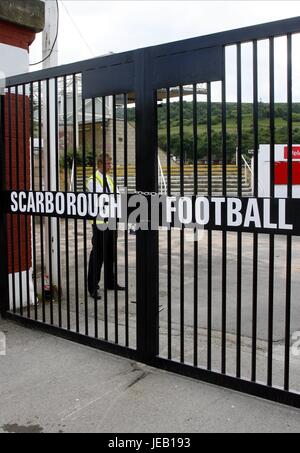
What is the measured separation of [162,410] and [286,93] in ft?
7.32

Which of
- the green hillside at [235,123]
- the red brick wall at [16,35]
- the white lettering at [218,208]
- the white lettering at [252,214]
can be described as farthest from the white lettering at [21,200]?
the white lettering at [252,214]

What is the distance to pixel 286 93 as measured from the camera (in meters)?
3.19

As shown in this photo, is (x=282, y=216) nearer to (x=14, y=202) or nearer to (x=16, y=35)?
(x=14, y=202)

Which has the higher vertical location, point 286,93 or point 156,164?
point 286,93

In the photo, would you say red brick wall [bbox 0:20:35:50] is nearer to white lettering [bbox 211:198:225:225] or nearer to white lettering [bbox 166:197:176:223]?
white lettering [bbox 166:197:176:223]

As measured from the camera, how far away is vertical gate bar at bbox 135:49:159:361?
153 inches

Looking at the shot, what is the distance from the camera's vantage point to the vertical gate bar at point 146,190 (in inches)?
153

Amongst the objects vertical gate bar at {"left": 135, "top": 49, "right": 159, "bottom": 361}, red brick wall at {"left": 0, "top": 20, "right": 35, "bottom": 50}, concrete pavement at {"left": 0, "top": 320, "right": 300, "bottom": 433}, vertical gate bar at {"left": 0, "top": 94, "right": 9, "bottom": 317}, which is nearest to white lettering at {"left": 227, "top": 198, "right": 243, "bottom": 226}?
vertical gate bar at {"left": 135, "top": 49, "right": 159, "bottom": 361}

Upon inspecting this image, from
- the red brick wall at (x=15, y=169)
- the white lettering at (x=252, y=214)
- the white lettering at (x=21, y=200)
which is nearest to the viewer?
the white lettering at (x=252, y=214)

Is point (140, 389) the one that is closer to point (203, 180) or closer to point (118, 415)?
point (118, 415)

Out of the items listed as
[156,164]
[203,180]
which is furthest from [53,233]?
[203,180]

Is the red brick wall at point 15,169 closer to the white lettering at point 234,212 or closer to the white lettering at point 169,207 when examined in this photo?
the white lettering at point 169,207

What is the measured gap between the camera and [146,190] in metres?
3.99

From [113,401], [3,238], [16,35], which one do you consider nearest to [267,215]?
[113,401]
